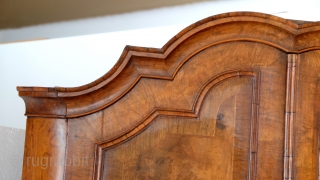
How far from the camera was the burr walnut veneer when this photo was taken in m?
0.98

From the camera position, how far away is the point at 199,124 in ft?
3.38

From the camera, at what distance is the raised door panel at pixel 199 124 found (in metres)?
1.00

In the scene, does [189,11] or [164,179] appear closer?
[164,179]

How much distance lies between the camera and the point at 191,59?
1.05m

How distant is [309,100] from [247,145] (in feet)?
0.55

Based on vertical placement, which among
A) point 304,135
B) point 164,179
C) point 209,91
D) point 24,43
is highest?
point 24,43

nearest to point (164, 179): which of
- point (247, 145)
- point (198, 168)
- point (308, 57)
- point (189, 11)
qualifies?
point (198, 168)

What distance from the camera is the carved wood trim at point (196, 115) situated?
0.99 metres

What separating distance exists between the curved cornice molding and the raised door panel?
0.05 ft

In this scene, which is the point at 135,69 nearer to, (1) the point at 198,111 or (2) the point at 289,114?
(1) the point at 198,111

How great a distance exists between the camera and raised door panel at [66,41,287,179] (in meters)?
1.00

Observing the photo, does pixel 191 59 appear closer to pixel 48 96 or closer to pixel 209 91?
pixel 209 91

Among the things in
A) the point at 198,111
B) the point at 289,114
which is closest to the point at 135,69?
the point at 198,111

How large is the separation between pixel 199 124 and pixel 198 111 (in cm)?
3
